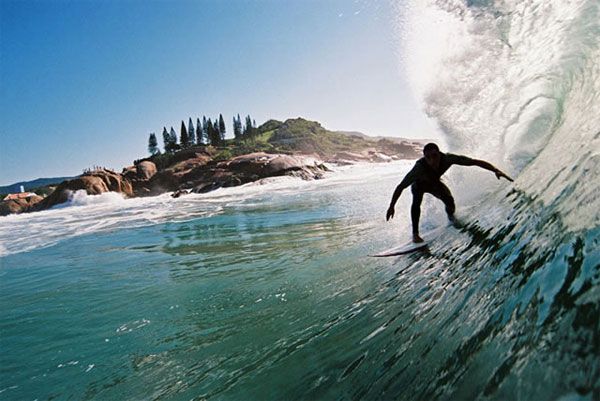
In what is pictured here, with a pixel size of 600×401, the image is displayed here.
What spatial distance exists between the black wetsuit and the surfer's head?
0.26 ft

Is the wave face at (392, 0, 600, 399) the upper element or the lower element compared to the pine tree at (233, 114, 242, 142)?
lower

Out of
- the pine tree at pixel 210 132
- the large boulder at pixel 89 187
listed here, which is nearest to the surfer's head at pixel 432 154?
the large boulder at pixel 89 187

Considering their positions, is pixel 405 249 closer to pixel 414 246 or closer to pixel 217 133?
pixel 414 246

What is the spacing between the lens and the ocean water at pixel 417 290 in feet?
7.20

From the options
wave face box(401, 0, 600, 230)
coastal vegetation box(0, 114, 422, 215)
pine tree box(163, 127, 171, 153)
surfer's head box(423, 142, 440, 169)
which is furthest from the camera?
pine tree box(163, 127, 171, 153)

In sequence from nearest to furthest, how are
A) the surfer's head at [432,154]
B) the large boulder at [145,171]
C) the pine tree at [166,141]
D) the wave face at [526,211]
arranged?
the wave face at [526,211] < the surfer's head at [432,154] < the large boulder at [145,171] < the pine tree at [166,141]

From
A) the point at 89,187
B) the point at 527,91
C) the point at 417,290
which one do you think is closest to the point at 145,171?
the point at 89,187

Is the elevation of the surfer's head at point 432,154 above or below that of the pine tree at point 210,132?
below

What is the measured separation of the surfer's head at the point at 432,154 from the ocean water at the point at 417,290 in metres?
1.03

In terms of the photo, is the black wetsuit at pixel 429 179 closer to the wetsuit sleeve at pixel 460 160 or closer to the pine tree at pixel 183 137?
the wetsuit sleeve at pixel 460 160

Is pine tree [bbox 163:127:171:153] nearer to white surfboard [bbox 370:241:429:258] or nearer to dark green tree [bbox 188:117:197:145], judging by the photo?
dark green tree [bbox 188:117:197:145]

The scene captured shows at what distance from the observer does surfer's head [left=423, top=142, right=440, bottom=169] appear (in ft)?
19.3

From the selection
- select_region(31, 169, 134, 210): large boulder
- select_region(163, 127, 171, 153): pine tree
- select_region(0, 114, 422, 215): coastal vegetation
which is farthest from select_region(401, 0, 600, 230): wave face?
select_region(163, 127, 171, 153): pine tree

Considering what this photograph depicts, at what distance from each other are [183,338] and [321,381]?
2387mm
